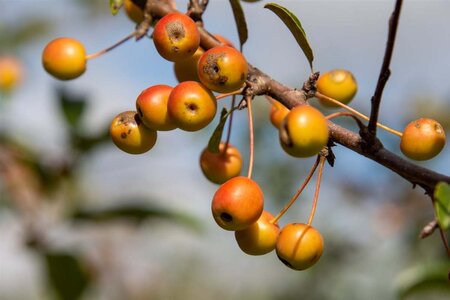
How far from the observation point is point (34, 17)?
21.4 feet

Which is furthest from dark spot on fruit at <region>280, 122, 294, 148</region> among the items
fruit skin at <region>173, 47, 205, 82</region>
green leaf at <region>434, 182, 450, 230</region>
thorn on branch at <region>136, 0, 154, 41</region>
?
thorn on branch at <region>136, 0, 154, 41</region>

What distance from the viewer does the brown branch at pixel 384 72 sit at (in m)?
1.13

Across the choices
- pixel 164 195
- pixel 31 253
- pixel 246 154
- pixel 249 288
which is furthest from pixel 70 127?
pixel 164 195

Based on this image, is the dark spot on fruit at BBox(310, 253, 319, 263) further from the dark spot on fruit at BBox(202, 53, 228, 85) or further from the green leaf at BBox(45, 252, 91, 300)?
the green leaf at BBox(45, 252, 91, 300)

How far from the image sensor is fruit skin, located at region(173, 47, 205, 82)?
179 cm

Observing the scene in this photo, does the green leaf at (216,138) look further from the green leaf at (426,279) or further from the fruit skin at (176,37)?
the green leaf at (426,279)

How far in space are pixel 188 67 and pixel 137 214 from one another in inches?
64.7

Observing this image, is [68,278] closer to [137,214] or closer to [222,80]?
[137,214]

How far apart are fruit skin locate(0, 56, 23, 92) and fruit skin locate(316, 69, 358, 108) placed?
3739 millimetres

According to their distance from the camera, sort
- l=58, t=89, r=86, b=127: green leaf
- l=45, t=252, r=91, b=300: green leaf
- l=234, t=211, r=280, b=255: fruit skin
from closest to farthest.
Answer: l=234, t=211, r=280, b=255: fruit skin < l=45, t=252, r=91, b=300: green leaf < l=58, t=89, r=86, b=127: green leaf

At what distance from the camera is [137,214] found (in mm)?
3305

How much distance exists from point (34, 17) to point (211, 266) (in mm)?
3778

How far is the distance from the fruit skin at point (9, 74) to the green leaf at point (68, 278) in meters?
2.24

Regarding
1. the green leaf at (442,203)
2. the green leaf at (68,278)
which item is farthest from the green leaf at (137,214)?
the green leaf at (442,203)
